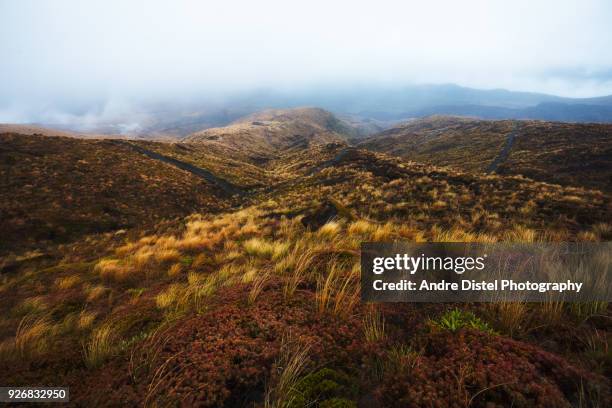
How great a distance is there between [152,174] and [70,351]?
42965mm

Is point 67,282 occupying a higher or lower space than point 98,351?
lower

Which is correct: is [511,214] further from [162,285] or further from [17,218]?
[17,218]

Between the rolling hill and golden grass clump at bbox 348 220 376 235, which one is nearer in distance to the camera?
the rolling hill

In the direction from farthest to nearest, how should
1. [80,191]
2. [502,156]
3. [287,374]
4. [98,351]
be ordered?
[502,156] → [80,191] → [98,351] → [287,374]

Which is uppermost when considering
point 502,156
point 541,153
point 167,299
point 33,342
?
point 541,153

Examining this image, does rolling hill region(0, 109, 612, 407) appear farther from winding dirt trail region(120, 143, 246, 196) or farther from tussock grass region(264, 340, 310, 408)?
winding dirt trail region(120, 143, 246, 196)

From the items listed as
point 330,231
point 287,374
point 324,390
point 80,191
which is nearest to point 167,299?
point 287,374

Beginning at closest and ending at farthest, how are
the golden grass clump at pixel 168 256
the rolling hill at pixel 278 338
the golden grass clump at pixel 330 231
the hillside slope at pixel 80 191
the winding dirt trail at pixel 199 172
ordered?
the rolling hill at pixel 278 338 → the golden grass clump at pixel 168 256 → the golden grass clump at pixel 330 231 → the hillside slope at pixel 80 191 → the winding dirt trail at pixel 199 172

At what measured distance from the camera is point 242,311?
346cm

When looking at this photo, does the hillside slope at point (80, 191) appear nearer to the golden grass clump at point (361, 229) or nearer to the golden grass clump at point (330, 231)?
the golden grass clump at point (330, 231)

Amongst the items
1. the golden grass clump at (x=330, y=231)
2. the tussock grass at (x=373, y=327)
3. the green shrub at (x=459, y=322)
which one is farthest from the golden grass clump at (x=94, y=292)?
the green shrub at (x=459, y=322)

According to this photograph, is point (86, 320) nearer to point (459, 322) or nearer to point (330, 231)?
point (459, 322)

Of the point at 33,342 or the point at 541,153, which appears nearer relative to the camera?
the point at 33,342

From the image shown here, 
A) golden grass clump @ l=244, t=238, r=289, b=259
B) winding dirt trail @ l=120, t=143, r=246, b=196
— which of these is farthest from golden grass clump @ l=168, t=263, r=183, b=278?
winding dirt trail @ l=120, t=143, r=246, b=196
